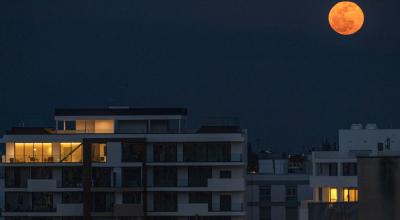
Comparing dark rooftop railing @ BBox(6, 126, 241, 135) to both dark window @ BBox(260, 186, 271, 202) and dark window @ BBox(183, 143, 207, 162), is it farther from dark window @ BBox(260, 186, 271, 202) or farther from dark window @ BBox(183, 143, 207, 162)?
dark window @ BBox(260, 186, 271, 202)

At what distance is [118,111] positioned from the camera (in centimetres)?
7838

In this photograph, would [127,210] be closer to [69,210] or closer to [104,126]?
[69,210]

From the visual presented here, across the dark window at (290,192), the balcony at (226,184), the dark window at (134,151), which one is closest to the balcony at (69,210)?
the dark window at (134,151)

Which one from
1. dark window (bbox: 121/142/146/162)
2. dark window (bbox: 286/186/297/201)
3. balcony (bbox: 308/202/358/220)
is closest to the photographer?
balcony (bbox: 308/202/358/220)

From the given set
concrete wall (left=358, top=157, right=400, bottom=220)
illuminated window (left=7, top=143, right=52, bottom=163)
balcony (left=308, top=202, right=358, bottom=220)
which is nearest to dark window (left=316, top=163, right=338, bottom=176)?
illuminated window (left=7, top=143, right=52, bottom=163)

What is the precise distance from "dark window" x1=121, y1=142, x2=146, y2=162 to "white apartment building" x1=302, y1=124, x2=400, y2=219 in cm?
1063

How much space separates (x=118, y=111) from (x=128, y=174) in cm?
529

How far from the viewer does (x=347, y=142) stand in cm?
7462

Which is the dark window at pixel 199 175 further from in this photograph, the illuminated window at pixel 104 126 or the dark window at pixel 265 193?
the dark window at pixel 265 193

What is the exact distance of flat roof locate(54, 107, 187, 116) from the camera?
7801 centimetres

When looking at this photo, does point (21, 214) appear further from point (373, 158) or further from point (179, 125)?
point (373, 158)

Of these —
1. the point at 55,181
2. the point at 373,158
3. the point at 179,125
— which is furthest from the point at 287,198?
the point at 373,158

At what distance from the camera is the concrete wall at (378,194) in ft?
36.0

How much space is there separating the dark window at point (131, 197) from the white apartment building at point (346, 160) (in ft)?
35.8
